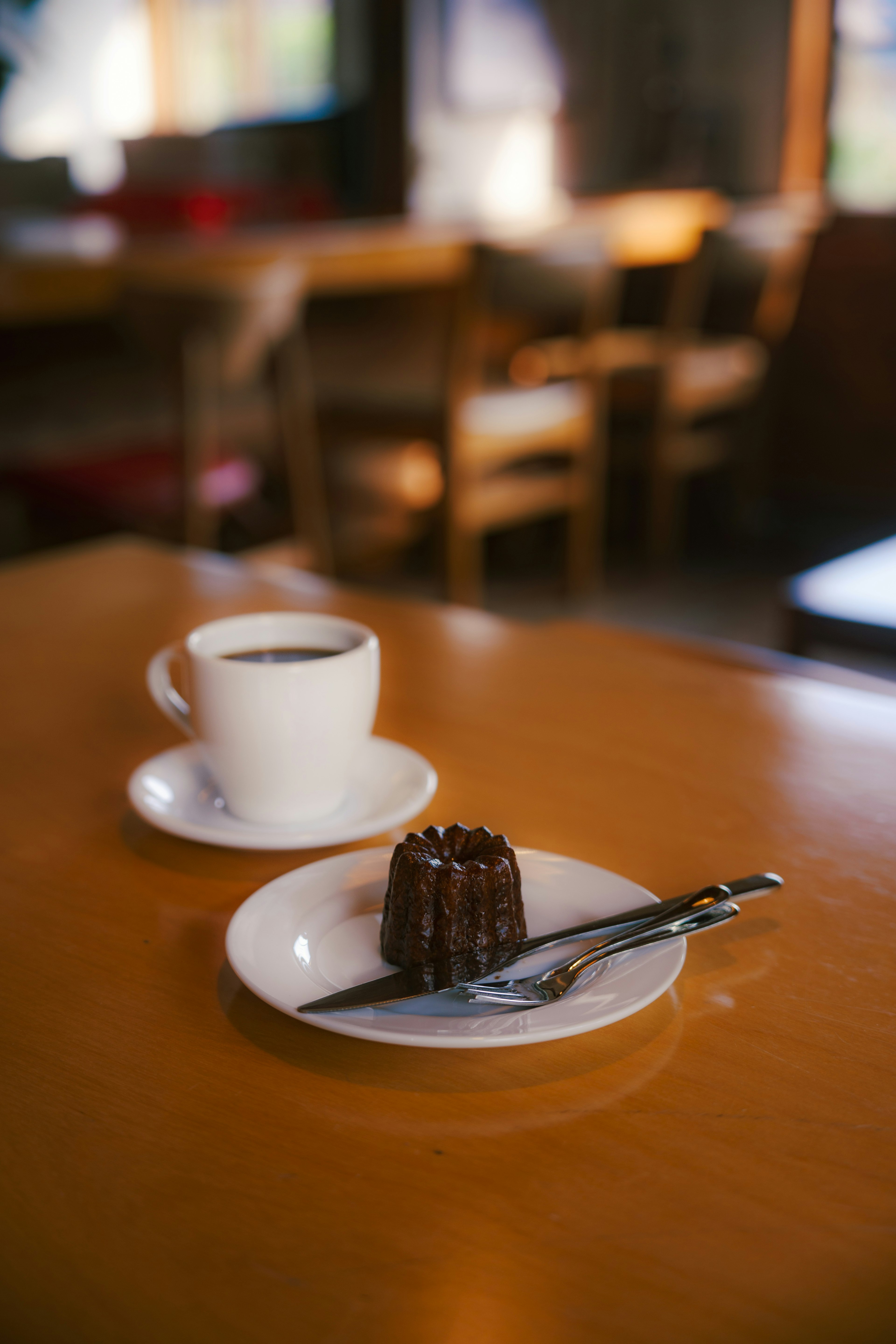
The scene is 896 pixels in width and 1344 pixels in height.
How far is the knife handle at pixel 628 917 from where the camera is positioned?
1.42 ft

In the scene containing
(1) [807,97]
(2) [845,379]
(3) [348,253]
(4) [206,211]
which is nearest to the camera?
(3) [348,253]

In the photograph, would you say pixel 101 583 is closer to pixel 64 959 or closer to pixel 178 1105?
pixel 64 959

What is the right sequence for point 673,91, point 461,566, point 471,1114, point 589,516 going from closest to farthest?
1. point 471,1114
2. point 461,566
3. point 589,516
4. point 673,91

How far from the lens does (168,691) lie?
59cm

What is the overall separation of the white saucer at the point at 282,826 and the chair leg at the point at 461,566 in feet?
7.48

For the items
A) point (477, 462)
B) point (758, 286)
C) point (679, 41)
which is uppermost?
point (679, 41)

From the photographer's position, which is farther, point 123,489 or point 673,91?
point 673,91

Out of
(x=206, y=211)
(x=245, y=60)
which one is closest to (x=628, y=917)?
(x=206, y=211)

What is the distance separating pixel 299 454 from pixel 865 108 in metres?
2.65

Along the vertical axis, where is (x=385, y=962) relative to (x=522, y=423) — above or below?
above

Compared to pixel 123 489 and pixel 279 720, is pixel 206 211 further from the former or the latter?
pixel 279 720

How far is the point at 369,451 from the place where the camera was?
9.58ft

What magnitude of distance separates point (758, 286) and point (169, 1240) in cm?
360

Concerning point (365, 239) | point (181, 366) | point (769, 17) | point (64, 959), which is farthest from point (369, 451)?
point (64, 959)
